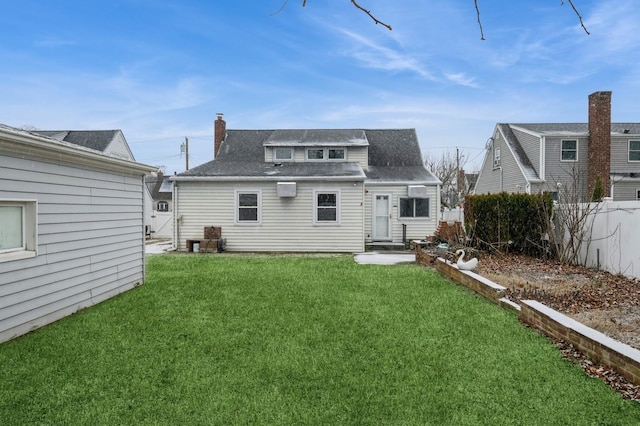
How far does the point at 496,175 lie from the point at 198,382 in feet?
72.5

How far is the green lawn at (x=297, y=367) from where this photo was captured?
309 centimetres

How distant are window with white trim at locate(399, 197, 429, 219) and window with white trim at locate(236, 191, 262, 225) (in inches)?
223

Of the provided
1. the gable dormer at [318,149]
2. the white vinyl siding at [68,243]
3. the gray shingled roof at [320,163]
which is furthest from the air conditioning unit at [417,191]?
the white vinyl siding at [68,243]

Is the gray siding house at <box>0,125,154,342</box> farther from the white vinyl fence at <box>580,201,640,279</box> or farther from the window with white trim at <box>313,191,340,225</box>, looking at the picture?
the white vinyl fence at <box>580,201,640,279</box>

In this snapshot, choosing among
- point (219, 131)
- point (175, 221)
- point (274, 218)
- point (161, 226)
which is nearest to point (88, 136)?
point (161, 226)

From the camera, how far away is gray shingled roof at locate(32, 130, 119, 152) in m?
20.1

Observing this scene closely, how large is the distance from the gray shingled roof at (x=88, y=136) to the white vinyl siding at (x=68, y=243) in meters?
14.2

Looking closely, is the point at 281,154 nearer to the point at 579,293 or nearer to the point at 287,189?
the point at 287,189

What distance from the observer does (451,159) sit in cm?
3891

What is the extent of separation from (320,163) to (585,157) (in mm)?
12637

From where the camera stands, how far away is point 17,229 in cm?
524

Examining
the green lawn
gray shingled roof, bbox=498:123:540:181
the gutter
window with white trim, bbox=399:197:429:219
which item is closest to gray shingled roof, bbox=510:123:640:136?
gray shingled roof, bbox=498:123:540:181

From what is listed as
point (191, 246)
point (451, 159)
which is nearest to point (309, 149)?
point (191, 246)

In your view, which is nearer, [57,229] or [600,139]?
[57,229]
